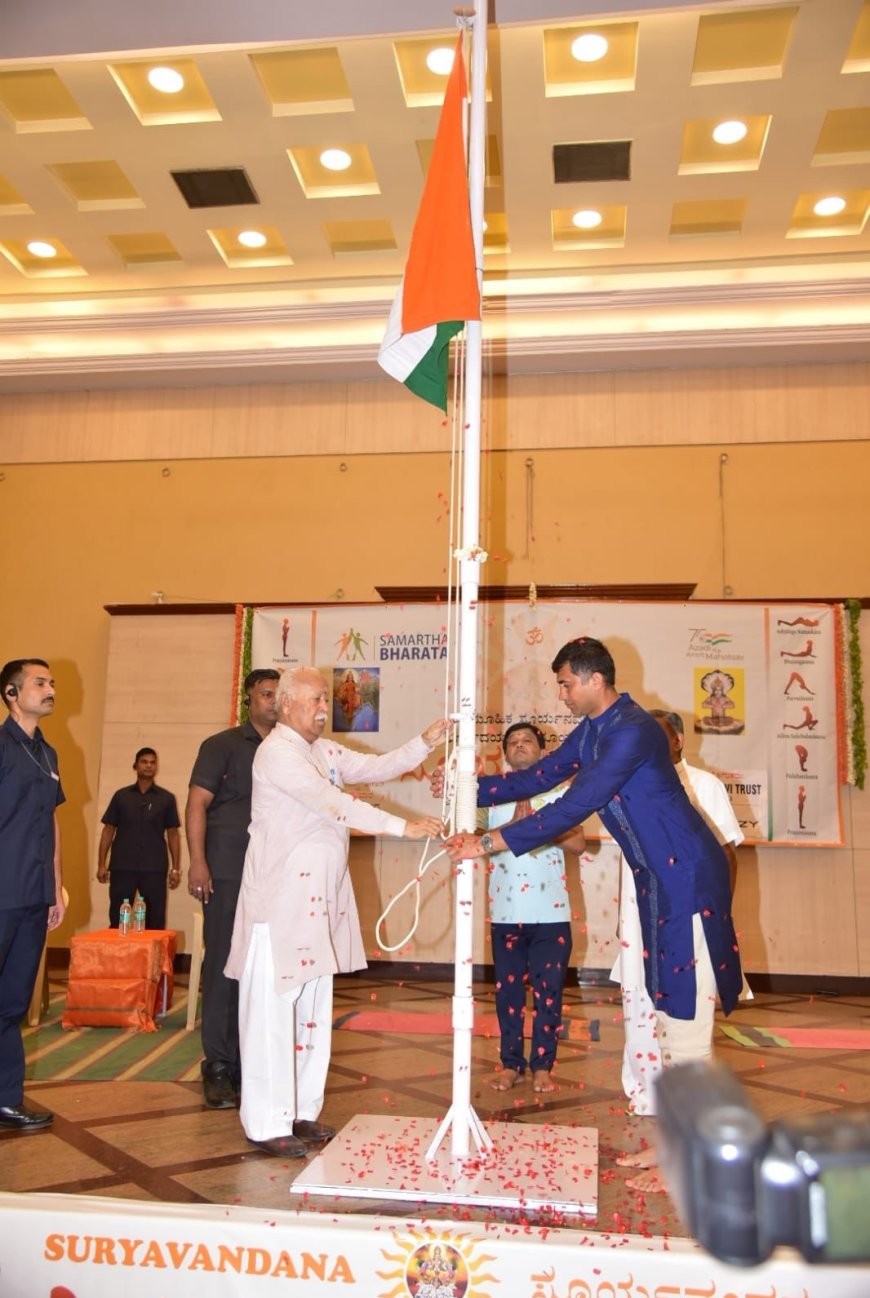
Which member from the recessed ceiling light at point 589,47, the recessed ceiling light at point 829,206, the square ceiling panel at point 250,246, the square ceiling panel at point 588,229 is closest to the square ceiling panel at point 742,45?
the recessed ceiling light at point 589,47

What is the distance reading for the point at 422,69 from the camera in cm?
618

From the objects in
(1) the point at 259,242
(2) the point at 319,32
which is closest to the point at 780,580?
(1) the point at 259,242

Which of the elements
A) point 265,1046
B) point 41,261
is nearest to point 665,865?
point 265,1046

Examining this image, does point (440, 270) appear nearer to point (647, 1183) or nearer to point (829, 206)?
point (647, 1183)

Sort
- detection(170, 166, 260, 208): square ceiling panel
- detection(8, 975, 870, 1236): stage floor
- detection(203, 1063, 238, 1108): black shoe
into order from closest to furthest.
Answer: detection(8, 975, 870, 1236): stage floor
detection(203, 1063, 238, 1108): black shoe
detection(170, 166, 260, 208): square ceiling panel

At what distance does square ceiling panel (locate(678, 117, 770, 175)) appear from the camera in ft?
21.7

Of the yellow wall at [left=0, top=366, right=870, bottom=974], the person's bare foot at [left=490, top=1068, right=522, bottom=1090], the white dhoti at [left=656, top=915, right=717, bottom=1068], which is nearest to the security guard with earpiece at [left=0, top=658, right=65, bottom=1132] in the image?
the person's bare foot at [left=490, top=1068, right=522, bottom=1090]

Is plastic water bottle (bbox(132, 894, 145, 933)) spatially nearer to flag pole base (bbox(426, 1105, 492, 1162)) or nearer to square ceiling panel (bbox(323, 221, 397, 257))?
flag pole base (bbox(426, 1105, 492, 1162))

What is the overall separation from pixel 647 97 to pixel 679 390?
252cm

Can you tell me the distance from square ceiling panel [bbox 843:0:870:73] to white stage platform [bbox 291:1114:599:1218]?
18.6 feet

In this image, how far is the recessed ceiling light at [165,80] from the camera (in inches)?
244

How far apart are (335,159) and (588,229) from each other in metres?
1.93

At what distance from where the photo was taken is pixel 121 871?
7359 mm

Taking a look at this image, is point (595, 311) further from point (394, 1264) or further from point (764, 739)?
point (394, 1264)
